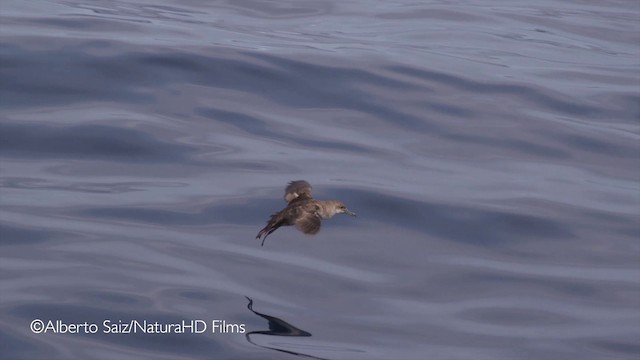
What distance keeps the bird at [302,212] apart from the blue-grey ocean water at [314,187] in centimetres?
79

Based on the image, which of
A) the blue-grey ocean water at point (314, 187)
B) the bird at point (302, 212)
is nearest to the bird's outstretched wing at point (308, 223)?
the bird at point (302, 212)

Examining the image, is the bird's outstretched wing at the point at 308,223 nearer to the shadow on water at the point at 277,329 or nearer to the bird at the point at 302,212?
the bird at the point at 302,212

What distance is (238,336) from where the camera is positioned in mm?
8422

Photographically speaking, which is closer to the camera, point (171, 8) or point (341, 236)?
point (341, 236)

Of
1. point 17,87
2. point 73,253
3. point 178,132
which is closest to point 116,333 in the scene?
point 73,253

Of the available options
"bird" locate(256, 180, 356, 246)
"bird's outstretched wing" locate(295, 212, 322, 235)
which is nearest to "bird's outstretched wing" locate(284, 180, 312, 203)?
"bird" locate(256, 180, 356, 246)

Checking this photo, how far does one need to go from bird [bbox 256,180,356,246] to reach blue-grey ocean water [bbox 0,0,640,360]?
2.60ft

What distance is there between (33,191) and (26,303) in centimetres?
236

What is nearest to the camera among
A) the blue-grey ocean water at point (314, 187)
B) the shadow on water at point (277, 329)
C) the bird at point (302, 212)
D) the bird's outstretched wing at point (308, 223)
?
the bird's outstretched wing at point (308, 223)

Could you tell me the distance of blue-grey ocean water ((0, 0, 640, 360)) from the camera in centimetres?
873

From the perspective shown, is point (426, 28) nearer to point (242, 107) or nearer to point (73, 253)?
point (242, 107)

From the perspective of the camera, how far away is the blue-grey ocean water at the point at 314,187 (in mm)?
8734

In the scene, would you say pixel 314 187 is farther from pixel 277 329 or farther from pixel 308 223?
pixel 308 223

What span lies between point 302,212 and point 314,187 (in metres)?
3.00
